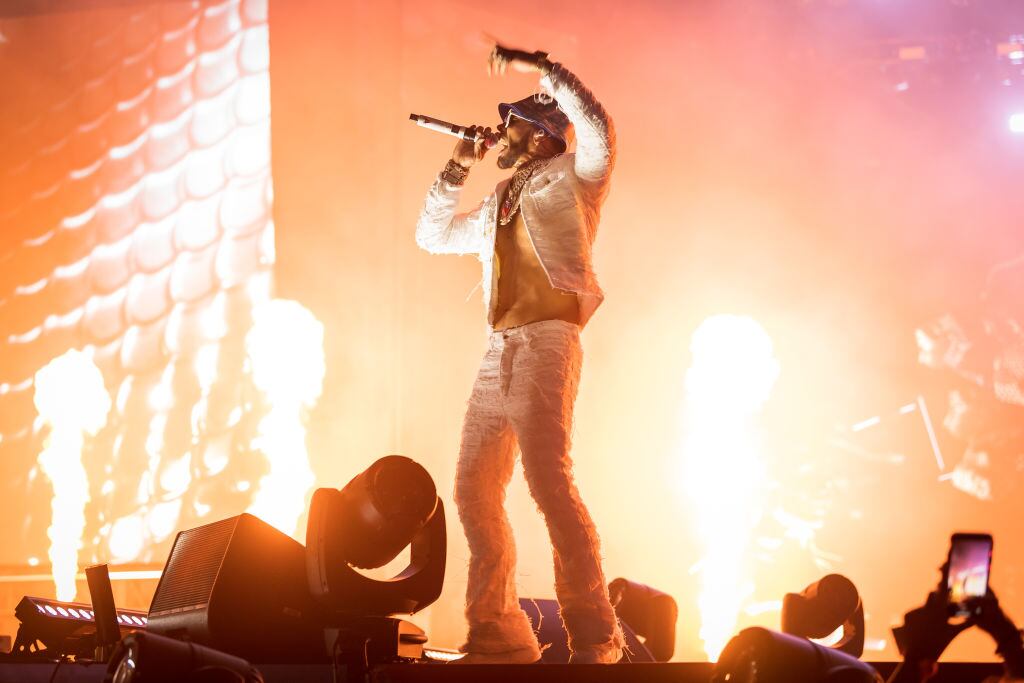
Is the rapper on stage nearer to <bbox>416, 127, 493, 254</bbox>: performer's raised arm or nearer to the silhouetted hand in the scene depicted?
<bbox>416, 127, 493, 254</bbox>: performer's raised arm

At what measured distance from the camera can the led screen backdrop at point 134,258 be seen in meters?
5.27

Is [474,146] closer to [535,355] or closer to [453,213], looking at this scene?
[453,213]

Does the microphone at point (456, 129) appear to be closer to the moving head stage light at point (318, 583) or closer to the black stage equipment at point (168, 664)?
the moving head stage light at point (318, 583)

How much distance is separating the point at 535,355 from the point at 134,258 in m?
4.08

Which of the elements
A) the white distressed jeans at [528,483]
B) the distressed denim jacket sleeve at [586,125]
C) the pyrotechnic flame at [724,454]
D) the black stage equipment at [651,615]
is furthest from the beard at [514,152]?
the pyrotechnic flame at [724,454]

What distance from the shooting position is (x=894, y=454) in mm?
6062

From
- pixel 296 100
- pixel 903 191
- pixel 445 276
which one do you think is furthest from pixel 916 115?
pixel 296 100

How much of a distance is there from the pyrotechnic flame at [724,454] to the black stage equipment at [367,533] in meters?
4.00

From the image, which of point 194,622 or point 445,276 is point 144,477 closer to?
point 445,276

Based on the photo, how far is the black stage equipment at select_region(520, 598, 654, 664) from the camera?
9.47ft

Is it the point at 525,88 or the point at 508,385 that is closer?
the point at 508,385

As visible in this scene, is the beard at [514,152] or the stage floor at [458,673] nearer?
the stage floor at [458,673]

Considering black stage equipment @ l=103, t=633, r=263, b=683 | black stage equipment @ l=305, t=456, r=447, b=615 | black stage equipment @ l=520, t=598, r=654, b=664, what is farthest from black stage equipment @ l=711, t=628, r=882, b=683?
black stage equipment @ l=520, t=598, r=654, b=664

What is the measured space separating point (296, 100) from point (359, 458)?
8.03ft
